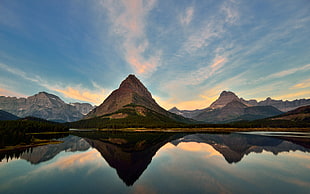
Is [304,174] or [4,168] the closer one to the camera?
[304,174]

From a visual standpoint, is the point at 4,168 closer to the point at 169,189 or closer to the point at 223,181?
the point at 169,189

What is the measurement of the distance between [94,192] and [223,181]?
2649cm

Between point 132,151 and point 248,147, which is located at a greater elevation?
point 132,151

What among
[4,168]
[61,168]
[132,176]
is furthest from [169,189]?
[4,168]

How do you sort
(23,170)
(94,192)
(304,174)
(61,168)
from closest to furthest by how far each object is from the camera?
(94,192)
(304,174)
(23,170)
(61,168)

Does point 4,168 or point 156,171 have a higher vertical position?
point 4,168

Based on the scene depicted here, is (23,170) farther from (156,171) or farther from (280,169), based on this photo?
(280,169)

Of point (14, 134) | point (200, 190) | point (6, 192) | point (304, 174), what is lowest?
point (304, 174)

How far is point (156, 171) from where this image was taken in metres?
43.0

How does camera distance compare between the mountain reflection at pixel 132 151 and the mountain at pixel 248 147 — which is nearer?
the mountain reflection at pixel 132 151

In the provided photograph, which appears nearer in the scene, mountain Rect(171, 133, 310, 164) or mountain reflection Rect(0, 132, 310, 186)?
mountain reflection Rect(0, 132, 310, 186)

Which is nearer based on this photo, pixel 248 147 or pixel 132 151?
pixel 132 151

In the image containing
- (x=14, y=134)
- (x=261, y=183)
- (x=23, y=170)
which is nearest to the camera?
(x=261, y=183)

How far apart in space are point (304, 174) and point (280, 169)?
535 cm
